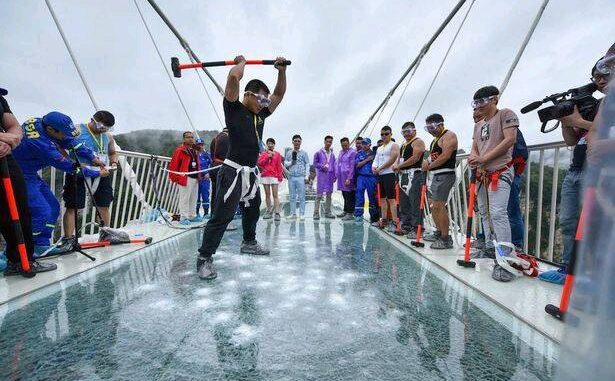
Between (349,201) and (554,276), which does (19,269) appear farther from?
(349,201)

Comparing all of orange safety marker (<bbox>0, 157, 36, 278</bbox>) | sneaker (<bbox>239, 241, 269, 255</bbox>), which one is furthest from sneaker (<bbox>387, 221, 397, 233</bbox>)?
orange safety marker (<bbox>0, 157, 36, 278</bbox>)

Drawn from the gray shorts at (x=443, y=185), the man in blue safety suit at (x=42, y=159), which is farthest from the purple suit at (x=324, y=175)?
the man in blue safety suit at (x=42, y=159)

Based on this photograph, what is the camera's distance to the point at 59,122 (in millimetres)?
2682

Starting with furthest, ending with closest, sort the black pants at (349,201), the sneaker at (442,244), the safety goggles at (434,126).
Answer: the black pants at (349,201) → the safety goggles at (434,126) → the sneaker at (442,244)

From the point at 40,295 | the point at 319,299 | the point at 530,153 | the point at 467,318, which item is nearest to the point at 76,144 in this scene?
the point at 40,295

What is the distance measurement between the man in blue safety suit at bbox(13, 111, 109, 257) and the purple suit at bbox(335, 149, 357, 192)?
466 cm

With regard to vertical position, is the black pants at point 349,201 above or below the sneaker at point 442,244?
above

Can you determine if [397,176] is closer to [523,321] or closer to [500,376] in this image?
[523,321]

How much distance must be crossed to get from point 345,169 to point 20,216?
5161 mm

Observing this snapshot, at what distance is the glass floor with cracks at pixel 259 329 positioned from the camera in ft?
3.95

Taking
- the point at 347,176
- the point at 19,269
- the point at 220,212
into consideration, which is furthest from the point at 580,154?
the point at 347,176

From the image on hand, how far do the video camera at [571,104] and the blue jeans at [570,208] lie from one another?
0.43m

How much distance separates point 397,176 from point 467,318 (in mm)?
3306

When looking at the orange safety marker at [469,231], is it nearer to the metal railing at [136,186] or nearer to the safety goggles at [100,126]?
the safety goggles at [100,126]
